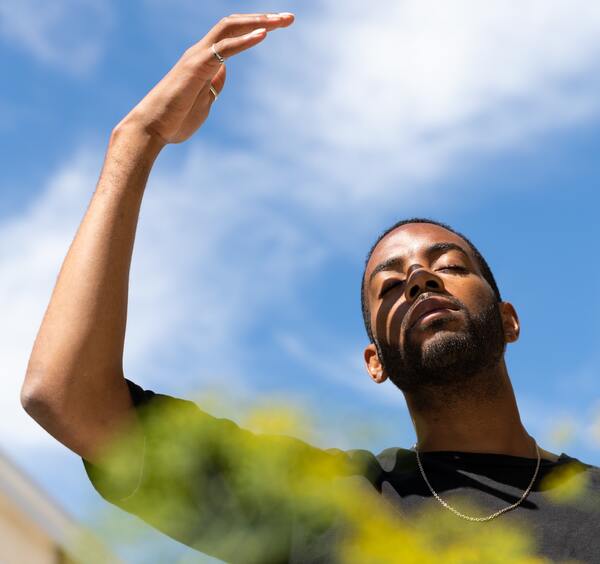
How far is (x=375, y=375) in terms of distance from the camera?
2322 millimetres

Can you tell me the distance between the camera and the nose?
207 centimetres

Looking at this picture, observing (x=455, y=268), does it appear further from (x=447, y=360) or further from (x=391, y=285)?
(x=447, y=360)

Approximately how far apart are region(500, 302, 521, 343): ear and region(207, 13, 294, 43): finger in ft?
3.73

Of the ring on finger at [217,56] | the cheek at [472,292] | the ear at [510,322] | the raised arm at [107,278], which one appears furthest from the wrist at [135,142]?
the ear at [510,322]

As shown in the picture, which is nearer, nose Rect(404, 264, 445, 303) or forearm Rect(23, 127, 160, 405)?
forearm Rect(23, 127, 160, 405)

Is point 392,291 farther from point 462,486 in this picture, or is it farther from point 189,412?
point 189,412

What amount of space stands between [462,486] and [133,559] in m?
1.23

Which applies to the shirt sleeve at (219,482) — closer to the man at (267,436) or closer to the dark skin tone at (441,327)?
the man at (267,436)

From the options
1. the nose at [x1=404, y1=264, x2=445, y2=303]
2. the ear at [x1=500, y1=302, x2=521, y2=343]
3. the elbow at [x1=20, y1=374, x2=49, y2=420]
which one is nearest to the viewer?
the elbow at [x1=20, y1=374, x2=49, y2=420]

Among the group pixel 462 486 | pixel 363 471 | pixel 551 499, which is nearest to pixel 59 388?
pixel 363 471

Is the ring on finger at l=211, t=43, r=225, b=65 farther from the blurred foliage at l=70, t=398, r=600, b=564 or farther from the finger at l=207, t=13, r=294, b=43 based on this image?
the blurred foliage at l=70, t=398, r=600, b=564

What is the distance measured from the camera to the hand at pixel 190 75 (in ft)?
5.38

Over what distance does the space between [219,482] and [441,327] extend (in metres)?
1.36

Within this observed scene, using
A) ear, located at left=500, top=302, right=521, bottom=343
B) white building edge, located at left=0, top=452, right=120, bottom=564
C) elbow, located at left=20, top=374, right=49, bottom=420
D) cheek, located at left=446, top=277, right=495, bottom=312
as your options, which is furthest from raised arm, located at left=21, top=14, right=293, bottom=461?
ear, located at left=500, top=302, right=521, bottom=343
